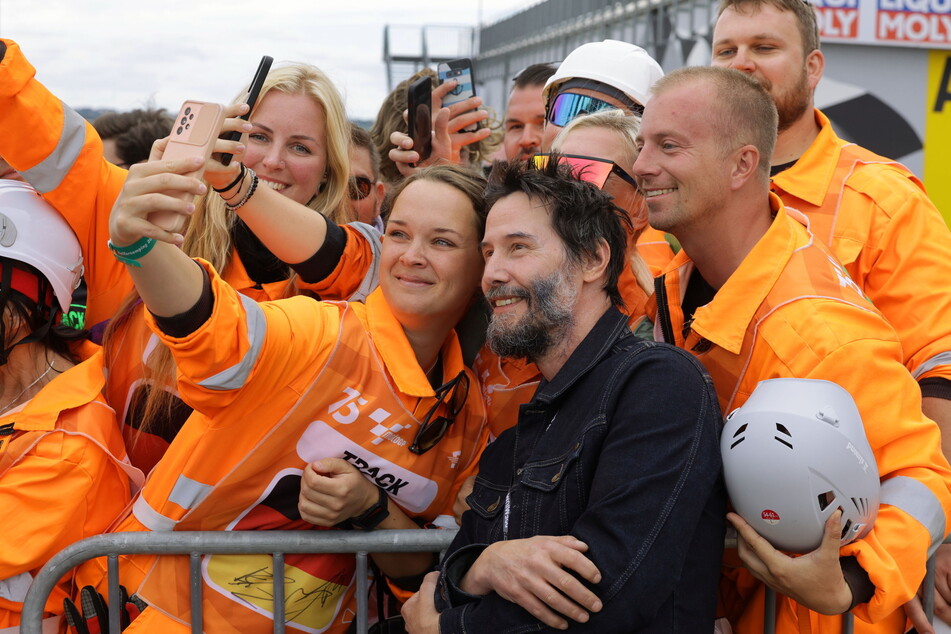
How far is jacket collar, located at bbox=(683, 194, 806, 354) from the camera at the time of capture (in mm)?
2627

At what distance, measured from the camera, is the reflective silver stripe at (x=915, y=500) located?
7.90 ft

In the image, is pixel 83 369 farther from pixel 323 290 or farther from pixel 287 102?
pixel 287 102

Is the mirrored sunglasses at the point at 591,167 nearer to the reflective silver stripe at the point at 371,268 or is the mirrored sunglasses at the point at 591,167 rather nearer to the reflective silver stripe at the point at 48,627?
the reflective silver stripe at the point at 371,268

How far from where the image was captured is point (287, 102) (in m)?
3.64

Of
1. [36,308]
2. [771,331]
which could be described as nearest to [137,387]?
[36,308]

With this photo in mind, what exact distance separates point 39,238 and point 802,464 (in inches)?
95.0

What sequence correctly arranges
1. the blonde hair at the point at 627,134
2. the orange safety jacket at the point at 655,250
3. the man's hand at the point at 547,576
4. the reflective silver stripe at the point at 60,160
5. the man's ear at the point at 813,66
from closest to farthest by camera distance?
the man's hand at the point at 547,576 < the reflective silver stripe at the point at 60,160 < the blonde hair at the point at 627,134 < the man's ear at the point at 813,66 < the orange safety jacket at the point at 655,250

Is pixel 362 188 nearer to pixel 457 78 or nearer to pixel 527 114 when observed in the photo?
pixel 457 78

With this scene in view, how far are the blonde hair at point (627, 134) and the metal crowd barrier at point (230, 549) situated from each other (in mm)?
1156

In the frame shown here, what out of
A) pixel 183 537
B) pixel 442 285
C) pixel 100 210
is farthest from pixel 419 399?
pixel 100 210

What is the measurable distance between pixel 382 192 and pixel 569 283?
251 cm

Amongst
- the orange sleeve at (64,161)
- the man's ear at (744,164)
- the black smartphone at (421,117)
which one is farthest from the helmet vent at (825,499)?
the orange sleeve at (64,161)

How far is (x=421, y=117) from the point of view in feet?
13.1

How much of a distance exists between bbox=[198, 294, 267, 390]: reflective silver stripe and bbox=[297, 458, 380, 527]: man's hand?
1.30 ft
